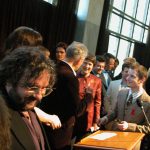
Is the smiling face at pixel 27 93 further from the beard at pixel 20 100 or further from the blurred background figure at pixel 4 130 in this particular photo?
the blurred background figure at pixel 4 130

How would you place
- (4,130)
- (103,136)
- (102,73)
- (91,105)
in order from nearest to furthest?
(4,130), (103,136), (91,105), (102,73)

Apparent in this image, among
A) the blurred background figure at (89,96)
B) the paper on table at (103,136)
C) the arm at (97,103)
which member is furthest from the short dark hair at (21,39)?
the arm at (97,103)

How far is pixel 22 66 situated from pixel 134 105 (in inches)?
81.9

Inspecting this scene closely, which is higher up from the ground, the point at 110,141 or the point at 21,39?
the point at 21,39

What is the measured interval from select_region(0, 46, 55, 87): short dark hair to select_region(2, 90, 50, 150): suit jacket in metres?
0.12

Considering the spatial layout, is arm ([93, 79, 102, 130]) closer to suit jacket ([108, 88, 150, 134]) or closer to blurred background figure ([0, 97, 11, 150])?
suit jacket ([108, 88, 150, 134])

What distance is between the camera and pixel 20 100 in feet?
6.26

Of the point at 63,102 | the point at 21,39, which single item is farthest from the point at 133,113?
the point at 21,39

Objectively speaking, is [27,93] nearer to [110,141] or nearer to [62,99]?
[110,141]

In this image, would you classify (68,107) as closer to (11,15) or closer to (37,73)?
(37,73)

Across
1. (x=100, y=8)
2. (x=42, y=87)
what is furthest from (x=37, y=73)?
(x=100, y=8)

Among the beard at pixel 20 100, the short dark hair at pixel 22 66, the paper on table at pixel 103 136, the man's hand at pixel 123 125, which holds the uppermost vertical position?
the short dark hair at pixel 22 66

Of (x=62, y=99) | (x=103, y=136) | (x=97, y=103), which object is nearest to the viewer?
(x=103, y=136)

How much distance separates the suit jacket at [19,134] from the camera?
1807mm
